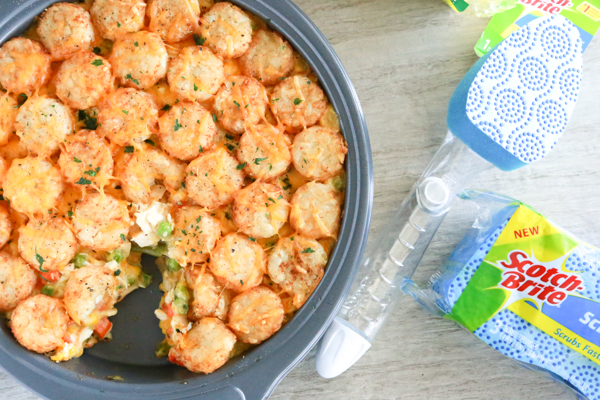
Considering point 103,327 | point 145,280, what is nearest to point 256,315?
point 145,280

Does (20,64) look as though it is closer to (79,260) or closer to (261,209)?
(79,260)

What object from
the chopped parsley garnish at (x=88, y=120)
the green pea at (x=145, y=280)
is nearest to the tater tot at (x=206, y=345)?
the green pea at (x=145, y=280)

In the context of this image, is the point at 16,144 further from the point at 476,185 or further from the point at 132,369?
the point at 476,185

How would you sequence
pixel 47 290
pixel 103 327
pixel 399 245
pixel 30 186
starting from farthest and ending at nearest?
pixel 399 245 < pixel 103 327 < pixel 47 290 < pixel 30 186

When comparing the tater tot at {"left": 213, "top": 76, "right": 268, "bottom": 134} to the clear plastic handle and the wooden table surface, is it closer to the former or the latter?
the wooden table surface

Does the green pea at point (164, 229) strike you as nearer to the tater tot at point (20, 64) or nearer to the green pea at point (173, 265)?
the green pea at point (173, 265)

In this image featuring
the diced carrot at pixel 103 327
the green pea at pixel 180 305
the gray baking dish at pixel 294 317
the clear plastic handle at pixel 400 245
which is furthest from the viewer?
the clear plastic handle at pixel 400 245
